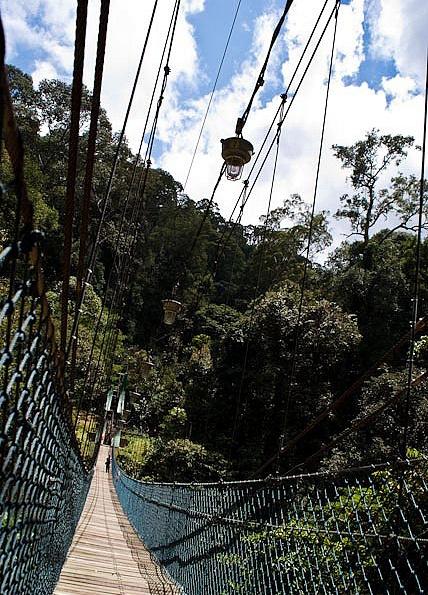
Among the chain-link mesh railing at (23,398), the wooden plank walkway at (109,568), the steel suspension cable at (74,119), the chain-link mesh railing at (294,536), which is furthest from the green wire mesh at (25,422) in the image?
the wooden plank walkway at (109,568)

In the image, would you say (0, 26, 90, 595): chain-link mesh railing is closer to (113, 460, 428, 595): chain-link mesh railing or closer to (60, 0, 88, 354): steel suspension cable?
(60, 0, 88, 354): steel suspension cable

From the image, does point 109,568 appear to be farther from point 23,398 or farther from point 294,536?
A: point 23,398

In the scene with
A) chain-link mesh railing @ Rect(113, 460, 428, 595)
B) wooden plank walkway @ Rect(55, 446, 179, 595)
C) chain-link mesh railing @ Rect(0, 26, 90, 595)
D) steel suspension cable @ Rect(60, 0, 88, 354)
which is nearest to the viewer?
chain-link mesh railing @ Rect(0, 26, 90, 595)

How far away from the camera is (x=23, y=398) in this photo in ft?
2.56

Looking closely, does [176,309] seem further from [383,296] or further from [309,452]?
[383,296]

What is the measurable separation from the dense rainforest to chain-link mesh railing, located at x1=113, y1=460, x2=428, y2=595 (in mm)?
383

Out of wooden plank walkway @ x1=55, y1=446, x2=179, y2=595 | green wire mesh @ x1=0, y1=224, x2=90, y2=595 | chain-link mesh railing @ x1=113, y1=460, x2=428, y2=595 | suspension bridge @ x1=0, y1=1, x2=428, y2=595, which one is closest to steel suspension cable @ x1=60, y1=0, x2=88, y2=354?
suspension bridge @ x1=0, y1=1, x2=428, y2=595

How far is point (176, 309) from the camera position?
583cm

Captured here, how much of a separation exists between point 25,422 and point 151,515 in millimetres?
3691

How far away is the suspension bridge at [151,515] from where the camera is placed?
739 millimetres

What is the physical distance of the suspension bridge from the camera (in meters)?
0.74

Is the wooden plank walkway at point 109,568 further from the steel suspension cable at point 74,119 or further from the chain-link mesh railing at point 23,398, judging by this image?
the steel suspension cable at point 74,119

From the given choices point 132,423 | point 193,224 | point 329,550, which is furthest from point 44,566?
point 193,224

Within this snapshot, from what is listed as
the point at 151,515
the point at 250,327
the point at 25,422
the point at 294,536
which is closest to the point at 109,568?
the point at 294,536
